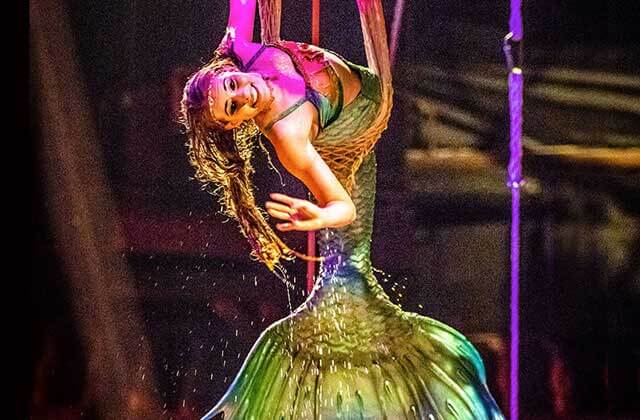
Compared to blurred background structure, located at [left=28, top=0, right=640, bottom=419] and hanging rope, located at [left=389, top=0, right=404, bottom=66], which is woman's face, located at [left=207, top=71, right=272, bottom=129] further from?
hanging rope, located at [left=389, top=0, right=404, bottom=66]

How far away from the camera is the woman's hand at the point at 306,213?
4.15ft

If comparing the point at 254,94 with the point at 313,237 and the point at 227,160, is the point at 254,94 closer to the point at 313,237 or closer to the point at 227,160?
the point at 227,160

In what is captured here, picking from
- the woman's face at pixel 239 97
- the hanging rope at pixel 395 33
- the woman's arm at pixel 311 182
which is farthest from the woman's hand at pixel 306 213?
the hanging rope at pixel 395 33

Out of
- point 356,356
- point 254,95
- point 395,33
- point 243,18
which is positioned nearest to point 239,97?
point 254,95

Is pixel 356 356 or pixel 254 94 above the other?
pixel 254 94

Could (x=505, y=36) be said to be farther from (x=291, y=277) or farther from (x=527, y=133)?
(x=291, y=277)

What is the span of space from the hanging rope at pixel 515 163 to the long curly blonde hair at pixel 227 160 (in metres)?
0.33

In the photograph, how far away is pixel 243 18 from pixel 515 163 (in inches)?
18.4

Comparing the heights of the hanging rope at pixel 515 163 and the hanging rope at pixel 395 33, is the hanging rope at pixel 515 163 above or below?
below

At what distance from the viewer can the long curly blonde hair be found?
1.31 meters

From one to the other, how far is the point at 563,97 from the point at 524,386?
1.41 feet

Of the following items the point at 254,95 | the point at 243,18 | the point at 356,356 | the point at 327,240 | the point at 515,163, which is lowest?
the point at 356,356

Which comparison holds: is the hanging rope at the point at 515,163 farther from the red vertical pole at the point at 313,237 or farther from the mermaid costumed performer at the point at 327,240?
the red vertical pole at the point at 313,237

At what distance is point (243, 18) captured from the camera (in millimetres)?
1343
